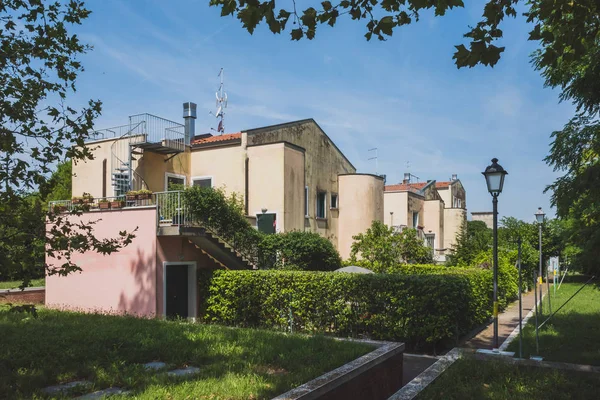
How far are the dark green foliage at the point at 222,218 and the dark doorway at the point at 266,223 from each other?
265 centimetres

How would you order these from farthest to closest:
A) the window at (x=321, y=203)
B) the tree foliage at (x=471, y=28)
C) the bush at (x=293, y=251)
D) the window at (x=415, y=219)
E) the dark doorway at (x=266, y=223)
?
the window at (x=415, y=219), the window at (x=321, y=203), the dark doorway at (x=266, y=223), the bush at (x=293, y=251), the tree foliage at (x=471, y=28)

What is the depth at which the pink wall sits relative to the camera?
15570 mm

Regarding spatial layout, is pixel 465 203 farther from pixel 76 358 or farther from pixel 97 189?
pixel 76 358

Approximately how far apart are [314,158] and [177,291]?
35.7 feet

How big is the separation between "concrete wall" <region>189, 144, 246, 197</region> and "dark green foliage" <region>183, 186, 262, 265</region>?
3216 millimetres

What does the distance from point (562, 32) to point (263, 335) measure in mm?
7413

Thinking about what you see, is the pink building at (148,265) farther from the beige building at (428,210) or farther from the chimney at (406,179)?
the chimney at (406,179)

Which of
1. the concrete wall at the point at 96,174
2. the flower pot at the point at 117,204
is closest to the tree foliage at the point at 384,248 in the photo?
the flower pot at the point at 117,204

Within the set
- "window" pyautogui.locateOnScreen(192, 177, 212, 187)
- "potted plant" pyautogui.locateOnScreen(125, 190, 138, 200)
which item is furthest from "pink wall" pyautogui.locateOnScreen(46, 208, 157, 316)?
"window" pyautogui.locateOnScreen(192, 177, 212, 187)

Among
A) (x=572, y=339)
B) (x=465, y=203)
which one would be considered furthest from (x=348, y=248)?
(x=465, y=203)

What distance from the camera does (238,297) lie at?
50.4ft

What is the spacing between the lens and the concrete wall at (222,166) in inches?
826

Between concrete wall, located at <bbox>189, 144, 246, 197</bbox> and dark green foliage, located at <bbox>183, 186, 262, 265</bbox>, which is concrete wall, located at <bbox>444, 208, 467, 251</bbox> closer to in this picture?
concrete wall, located at <bbox>189, 144, 246, 197</bbox>

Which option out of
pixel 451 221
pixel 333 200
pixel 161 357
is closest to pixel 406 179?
pixel 451 221
